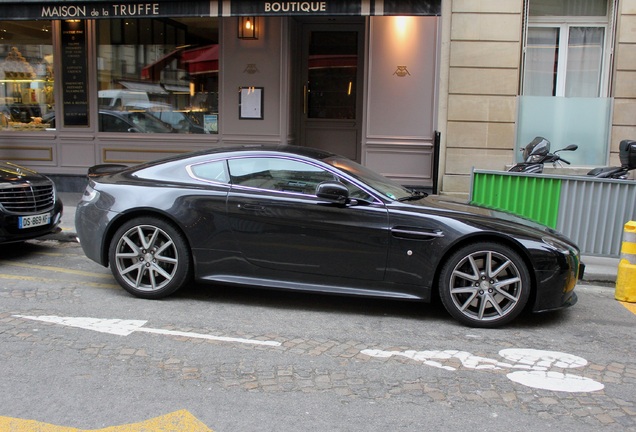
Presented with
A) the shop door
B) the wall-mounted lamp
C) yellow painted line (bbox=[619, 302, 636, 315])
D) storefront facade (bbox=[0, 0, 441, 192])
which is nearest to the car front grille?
storefront facade (bbox=[0, 0, 441, 192])

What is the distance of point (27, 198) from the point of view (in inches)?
287

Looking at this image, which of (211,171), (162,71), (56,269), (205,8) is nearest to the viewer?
(211,171)

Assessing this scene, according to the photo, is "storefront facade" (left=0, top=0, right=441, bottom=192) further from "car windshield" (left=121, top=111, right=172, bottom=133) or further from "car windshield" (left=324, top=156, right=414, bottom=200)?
"car windshield" (left=324, top=156, right=414, bottom=200)

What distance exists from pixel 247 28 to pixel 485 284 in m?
7.76

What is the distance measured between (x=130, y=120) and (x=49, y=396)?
29.5ft

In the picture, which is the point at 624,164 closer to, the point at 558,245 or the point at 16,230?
the point at 558,245

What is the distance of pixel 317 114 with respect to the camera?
489 inches

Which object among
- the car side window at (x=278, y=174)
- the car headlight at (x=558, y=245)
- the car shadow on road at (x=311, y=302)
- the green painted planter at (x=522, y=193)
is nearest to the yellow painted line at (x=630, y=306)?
the car headlight at (x=558, y=245)

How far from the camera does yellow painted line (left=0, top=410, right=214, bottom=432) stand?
3.40m

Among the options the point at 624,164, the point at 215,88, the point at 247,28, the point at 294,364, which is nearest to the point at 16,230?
the point at 294,364

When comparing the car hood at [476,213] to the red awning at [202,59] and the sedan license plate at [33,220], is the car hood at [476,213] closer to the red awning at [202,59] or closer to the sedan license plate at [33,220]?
the sedan license plate at [33,220]

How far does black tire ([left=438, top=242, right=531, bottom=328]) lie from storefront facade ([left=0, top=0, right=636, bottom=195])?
203 inches

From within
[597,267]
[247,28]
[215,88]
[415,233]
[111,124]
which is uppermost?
[247,28]

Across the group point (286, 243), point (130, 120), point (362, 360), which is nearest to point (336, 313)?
point (286, 243)
